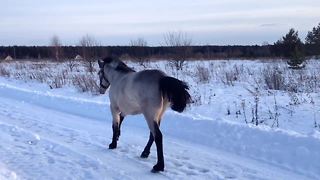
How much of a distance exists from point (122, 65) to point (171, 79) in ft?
6.49

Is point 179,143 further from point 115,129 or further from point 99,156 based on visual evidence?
point 99,156

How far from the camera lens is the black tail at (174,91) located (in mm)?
6551

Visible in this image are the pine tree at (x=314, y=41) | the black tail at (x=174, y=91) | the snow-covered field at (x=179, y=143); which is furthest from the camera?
the pine tree at (x=314, y=41)

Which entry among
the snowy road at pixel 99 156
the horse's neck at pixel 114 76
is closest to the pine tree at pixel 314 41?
the snowy road at pixel 99 156

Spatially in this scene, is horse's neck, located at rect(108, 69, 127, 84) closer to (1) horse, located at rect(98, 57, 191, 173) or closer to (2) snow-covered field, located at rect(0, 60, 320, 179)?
(1) horse, located at rect(98, 57, 191, 173)

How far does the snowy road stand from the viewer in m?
6.25

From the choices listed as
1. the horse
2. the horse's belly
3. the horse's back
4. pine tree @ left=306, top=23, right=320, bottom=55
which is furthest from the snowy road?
pine tree @ left=306, top=23, right=320, bottom=55

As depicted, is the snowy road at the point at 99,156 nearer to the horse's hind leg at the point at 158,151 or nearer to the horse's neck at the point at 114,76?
the horse's hind leg at the point at 158,151

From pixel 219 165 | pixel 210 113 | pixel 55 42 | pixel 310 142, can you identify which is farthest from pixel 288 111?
pixel 55 42

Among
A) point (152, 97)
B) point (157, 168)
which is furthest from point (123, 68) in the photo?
point (157, 168)

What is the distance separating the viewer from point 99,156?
7422mm

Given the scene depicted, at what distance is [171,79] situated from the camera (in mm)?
6586

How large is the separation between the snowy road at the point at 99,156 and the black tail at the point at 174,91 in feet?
3.21

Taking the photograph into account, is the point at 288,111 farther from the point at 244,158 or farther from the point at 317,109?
the point at 244,158
